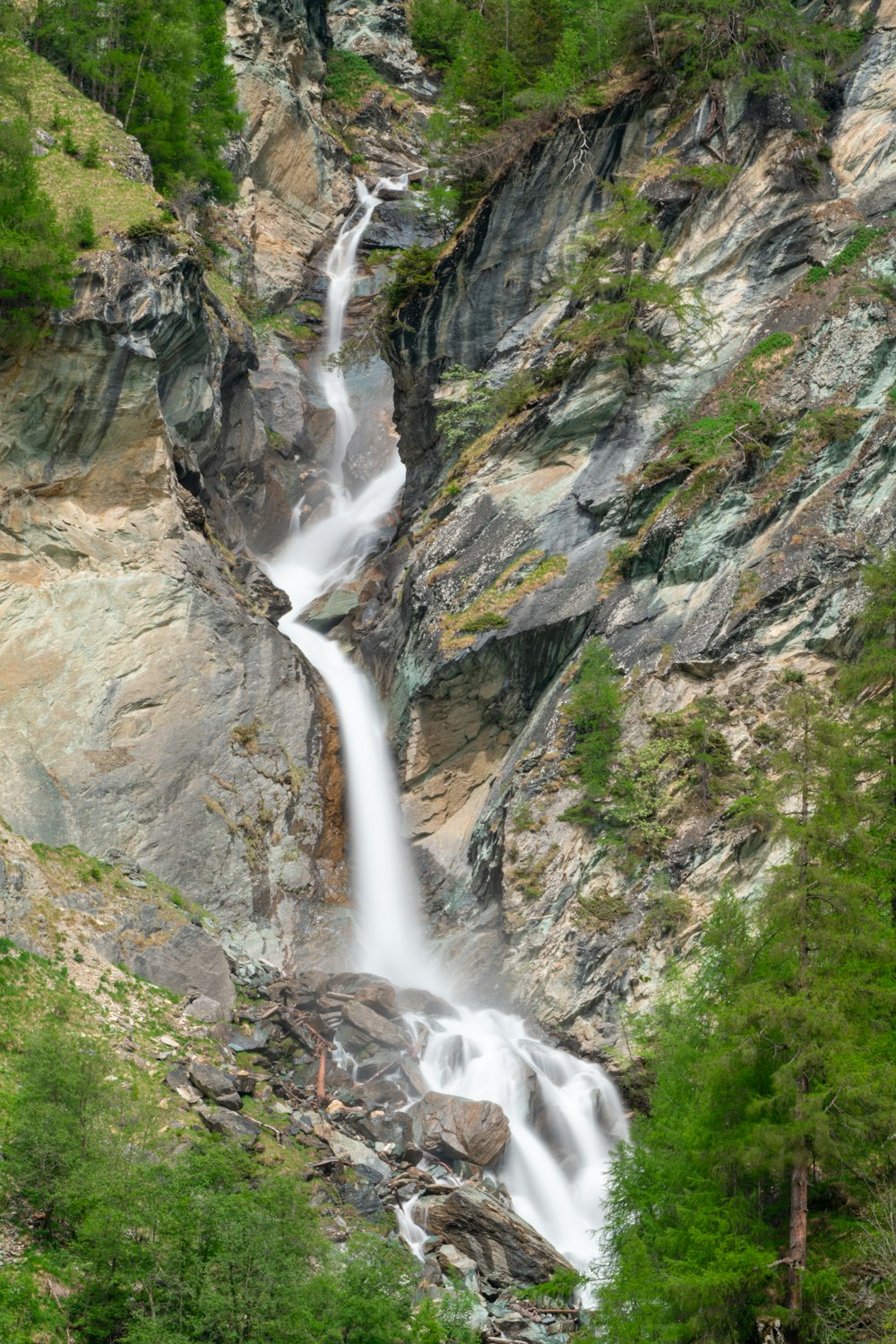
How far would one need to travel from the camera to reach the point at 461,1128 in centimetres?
1888

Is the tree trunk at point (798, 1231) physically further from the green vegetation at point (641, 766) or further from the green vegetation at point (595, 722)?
the green vegetation at point (595, 722)

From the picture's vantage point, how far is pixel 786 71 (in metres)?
31.8

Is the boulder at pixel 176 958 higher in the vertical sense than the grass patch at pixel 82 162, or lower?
lower

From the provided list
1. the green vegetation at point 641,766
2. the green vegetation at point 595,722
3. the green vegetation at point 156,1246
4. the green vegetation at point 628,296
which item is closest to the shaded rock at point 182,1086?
the green vegetation at point 156,1246

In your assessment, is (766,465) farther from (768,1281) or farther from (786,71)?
(768,1281)

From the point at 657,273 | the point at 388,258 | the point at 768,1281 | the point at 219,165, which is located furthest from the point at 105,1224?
the point at 388,258

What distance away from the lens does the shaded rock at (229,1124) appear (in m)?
16.5

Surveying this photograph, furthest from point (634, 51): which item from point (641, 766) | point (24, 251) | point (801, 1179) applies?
point (801, 1179)

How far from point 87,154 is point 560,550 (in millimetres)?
17155

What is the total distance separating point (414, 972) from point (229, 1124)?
9.20 metres

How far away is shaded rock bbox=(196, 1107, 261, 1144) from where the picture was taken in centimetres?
1652

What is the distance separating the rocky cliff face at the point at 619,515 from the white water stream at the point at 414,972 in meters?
0.84

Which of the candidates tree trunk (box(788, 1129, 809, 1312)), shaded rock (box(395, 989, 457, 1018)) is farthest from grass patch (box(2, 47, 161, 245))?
tree trunk (box(788, 1129, 809, 1312))

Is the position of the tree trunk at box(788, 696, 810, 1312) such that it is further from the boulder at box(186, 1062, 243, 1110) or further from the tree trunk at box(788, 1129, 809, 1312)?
the boulder at box(186, 1062, 243, 1110)
